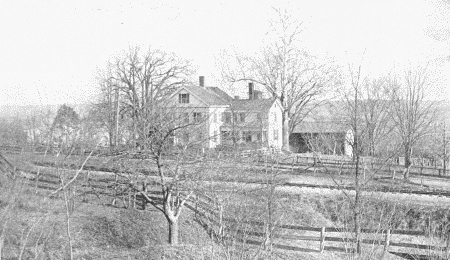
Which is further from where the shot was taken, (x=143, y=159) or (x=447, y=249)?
(x=143, y=159)

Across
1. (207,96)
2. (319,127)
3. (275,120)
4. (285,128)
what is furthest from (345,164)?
(319,127)

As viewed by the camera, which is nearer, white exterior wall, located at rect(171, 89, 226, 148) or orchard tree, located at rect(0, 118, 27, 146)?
white exterior wall, located at rect(171, 89, 226, 148)

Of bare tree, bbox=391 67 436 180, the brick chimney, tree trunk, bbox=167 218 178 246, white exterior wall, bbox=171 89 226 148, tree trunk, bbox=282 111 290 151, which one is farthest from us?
the brick chimney

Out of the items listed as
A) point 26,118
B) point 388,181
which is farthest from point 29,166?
point 388,181

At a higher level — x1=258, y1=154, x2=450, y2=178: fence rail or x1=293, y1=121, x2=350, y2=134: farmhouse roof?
x1=293, y1=121, x2=350, y2=134: farmhouse roof

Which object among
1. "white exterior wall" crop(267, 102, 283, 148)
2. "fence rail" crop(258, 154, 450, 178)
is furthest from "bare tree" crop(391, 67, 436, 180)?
"white exterior wall" crop(267, 102, 283, 148)

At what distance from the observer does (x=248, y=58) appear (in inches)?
1246

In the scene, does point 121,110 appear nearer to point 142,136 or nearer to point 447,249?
point 142,136

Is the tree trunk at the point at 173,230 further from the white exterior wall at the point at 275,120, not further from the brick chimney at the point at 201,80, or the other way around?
the brick chimney at the point at 201,80

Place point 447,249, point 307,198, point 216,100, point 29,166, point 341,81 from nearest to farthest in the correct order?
point 447,249
point 29,166
point 307,198
point 341,81
point 216,100

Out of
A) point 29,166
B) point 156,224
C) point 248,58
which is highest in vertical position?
point 248,58

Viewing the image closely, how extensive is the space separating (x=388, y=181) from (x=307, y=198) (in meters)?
6.30

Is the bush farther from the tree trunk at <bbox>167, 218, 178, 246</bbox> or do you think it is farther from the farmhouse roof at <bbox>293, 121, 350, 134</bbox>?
the farmhouse roof at <bbox>293, 121, 350, 134</bbox>

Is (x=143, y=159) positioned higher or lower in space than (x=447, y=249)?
higher
